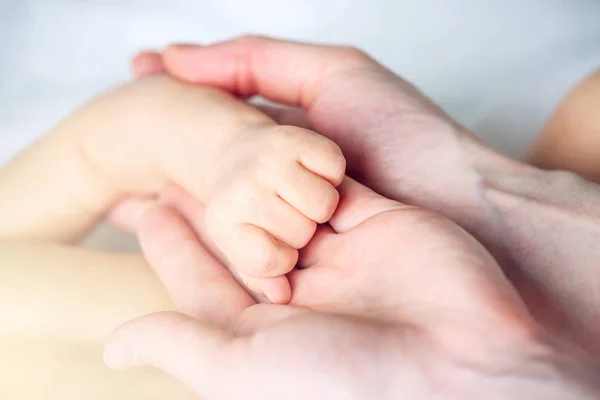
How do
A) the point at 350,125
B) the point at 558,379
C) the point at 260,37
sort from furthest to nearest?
the point at 260,37 < the point at 350,125 < the point at 558,379

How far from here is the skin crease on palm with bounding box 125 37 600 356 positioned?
1.96ft

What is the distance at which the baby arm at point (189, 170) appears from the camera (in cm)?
59

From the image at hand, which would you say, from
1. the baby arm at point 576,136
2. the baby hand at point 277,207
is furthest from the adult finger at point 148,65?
the baby arm at point 576,136

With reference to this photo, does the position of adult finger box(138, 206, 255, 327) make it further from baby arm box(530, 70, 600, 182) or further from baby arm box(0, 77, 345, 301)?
baby arm box(530, 70, 600, 182)

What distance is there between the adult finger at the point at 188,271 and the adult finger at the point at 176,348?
8cm

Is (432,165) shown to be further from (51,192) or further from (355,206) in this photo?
(51,192)

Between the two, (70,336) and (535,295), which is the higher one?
(535,295)

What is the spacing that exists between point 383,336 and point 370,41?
0.79m

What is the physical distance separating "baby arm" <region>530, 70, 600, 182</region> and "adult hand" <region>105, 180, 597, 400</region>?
388 millimetres

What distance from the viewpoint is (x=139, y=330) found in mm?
525

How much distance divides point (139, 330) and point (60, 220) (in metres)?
0.35

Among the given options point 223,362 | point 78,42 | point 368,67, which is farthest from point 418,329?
point 78,42

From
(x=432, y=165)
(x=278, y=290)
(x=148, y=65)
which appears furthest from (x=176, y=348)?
(x=148, y=65)

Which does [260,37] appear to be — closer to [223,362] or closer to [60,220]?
[60,220]
